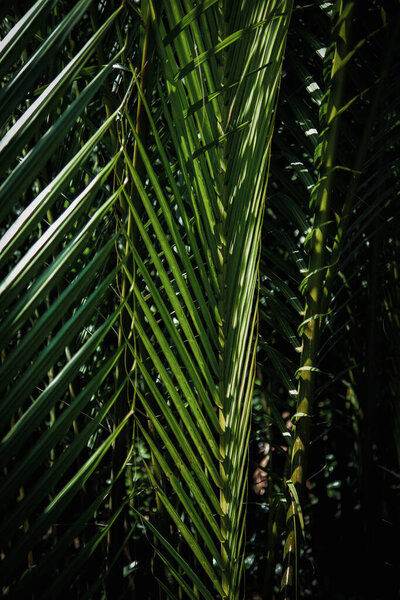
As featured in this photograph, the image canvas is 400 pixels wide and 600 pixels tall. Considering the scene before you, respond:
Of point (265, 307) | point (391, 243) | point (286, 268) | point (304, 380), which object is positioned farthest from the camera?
point (265, 307)

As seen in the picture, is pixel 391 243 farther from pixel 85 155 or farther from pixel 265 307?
pixel 85 155

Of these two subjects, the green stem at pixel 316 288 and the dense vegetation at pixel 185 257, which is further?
the green stem at pixel 316 288

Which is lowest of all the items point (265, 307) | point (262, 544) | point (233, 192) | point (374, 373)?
point (262, 544)

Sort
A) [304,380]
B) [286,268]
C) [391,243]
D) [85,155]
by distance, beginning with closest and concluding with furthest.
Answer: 1. [85,155]
2. [304,380]
3. [286,268]
4. [391,243]

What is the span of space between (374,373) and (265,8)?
2.12ft

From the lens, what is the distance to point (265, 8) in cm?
45

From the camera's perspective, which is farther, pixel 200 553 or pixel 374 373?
pixel 374 373

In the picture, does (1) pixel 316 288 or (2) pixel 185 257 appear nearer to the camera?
(2) pixel 185 257

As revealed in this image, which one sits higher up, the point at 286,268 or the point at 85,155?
the point at 85,155

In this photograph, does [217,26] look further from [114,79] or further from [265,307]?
[265,307]

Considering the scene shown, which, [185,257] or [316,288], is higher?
[185,257]

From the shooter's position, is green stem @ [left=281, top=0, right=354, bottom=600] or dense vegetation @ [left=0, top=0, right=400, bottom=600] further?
green stem @ [left=281, top=0, right=354, bottom=600]

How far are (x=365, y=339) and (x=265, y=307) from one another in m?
0.22

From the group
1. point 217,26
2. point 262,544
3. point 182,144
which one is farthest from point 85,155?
point 262,544
